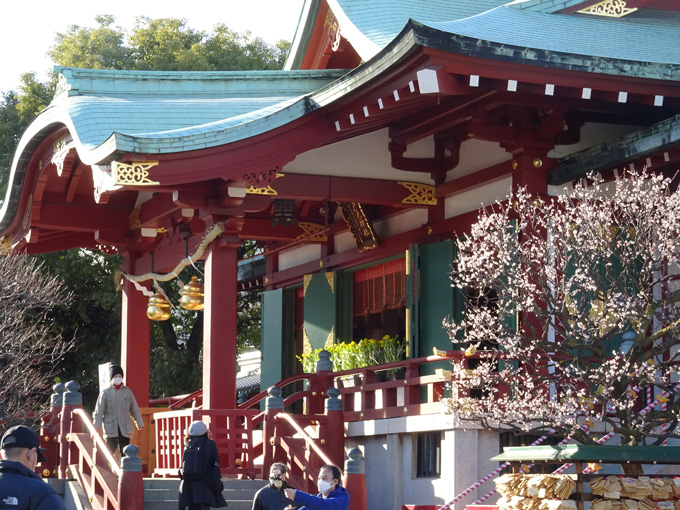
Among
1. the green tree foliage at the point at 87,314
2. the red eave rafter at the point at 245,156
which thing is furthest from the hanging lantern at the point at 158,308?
the green tree foliage at the point at 87,314

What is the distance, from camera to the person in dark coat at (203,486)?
11234 millimetres

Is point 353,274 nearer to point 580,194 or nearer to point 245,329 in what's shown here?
point 580,194

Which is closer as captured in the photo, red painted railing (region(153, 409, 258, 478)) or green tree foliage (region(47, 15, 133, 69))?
red painted railing (region(153, 409, 258, 478))

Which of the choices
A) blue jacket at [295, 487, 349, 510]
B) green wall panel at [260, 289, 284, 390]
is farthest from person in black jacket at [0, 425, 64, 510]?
green wall panel at [260, 289, 284, 390]

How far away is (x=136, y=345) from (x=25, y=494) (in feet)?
38.6

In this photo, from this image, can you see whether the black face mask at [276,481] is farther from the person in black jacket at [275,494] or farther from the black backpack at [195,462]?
the black backpack at [195,462]

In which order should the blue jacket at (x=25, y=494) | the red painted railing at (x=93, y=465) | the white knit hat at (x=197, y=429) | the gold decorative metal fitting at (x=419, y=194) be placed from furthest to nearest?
1. the gold decorative metal fitting at (x=419, y=194)
2. the red painted railing at (x=93, y=465)
3. the white knit hat at (x=197, y=429)
4. the blue jacket at (x=25, y=494)

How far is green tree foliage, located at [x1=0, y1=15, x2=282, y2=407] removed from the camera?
26.6 metres

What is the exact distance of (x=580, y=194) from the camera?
10.8 metres

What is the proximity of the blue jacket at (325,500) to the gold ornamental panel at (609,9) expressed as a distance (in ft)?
31.5

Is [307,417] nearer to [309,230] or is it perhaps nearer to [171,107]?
[171,107]

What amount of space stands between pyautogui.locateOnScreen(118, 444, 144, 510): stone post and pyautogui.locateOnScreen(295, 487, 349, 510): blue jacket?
2868 millimetres

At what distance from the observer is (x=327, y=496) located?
9.39 metres

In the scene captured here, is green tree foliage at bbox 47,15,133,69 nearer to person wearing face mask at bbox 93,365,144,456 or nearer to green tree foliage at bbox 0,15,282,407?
green tree foliage at bbox 0,15,282,407
